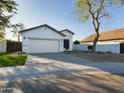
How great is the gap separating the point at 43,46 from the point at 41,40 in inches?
35.9

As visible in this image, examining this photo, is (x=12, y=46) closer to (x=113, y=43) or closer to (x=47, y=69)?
(x=113, y=43)

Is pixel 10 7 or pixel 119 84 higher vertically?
pixel 10 7

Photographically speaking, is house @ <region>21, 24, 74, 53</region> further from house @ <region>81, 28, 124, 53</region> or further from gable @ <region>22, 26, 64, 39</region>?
house @ <region>81, 28, 124, 53</region>

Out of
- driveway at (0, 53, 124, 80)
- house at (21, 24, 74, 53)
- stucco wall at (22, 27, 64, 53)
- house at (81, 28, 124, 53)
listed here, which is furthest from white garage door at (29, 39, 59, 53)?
driveway at (0, 53, 124, 80)

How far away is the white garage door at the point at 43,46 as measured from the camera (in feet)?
99.0

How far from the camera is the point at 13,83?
9.96 m

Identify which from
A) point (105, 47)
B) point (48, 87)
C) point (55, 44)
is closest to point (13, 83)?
point (48, 87)

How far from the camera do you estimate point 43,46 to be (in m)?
31.1

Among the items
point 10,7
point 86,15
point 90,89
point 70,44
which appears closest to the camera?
point 90,89

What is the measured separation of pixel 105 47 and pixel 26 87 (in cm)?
2922

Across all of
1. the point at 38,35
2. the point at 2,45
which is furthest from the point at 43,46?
the point at 2,45

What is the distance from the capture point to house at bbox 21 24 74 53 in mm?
29641

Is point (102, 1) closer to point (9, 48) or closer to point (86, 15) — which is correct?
point (86, 15)

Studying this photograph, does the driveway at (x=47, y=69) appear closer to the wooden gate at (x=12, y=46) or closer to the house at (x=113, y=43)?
the house at (x=113, y=43)
